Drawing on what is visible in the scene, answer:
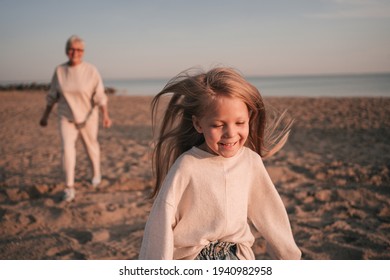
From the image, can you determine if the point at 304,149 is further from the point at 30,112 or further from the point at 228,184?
the point at 30,112

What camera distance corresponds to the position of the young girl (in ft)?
5.45

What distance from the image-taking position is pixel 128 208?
412 centimetres

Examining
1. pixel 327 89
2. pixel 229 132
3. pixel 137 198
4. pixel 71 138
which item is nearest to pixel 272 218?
pixel 229 132

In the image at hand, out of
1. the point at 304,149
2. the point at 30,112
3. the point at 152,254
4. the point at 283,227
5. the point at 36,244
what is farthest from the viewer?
the point at 30,112

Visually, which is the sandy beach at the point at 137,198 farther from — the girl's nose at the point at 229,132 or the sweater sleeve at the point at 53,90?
the girl's nose at the point at 229,132

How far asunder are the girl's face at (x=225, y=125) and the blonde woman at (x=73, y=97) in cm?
294

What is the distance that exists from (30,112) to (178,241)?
13.1 m

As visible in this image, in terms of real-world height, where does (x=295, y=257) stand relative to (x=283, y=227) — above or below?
below

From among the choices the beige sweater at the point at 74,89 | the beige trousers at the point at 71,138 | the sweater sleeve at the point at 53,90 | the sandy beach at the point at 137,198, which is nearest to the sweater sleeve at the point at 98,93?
the beige sweater at the point at 74,89

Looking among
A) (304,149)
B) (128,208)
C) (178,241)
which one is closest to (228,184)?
(178,241)

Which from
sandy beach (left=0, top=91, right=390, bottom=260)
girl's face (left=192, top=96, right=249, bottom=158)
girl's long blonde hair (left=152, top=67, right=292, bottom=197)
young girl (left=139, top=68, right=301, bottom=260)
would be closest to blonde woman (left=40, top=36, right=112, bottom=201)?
sandy beach (left=0, top=91, right=390, bottom=260)

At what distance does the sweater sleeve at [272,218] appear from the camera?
6.17 feet

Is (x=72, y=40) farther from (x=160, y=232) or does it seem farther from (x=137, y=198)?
(x=160, y=232)

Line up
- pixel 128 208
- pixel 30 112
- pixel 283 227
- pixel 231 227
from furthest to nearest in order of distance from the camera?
pixel 30 112 < pixel 128 208 < pixel 283 227 < pixel 231 227
